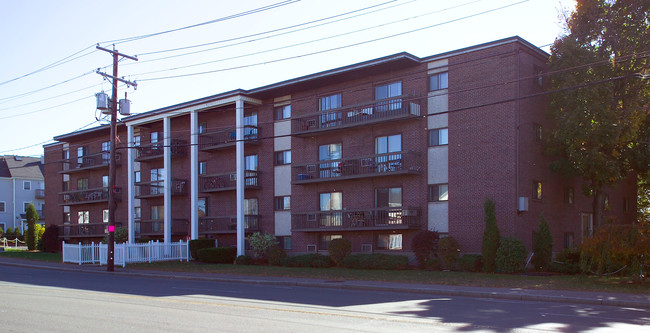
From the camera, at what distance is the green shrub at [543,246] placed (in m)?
26.9

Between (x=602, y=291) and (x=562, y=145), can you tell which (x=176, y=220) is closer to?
(x=562, y=145)

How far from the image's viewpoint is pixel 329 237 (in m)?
34.2

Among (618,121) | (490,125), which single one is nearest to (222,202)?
(490,125)

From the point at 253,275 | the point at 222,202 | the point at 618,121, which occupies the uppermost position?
the point at 618,121

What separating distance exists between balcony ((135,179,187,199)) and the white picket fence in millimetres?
5420

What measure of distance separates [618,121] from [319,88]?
1624 centimetres

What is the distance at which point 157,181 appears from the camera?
137ft

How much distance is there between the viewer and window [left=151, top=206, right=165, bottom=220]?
145ft

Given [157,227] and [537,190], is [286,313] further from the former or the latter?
[157,227]

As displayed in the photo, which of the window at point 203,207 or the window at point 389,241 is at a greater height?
the window at point 203,207

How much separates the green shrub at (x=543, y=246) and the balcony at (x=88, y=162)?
33607 mm

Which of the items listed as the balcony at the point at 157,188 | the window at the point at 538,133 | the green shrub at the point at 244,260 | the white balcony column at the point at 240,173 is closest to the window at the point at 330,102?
the white balcony column at the point at 240,173

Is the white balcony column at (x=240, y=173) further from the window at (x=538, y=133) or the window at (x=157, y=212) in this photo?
the window at (x=538, y=133)

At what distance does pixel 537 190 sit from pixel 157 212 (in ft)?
91.7
